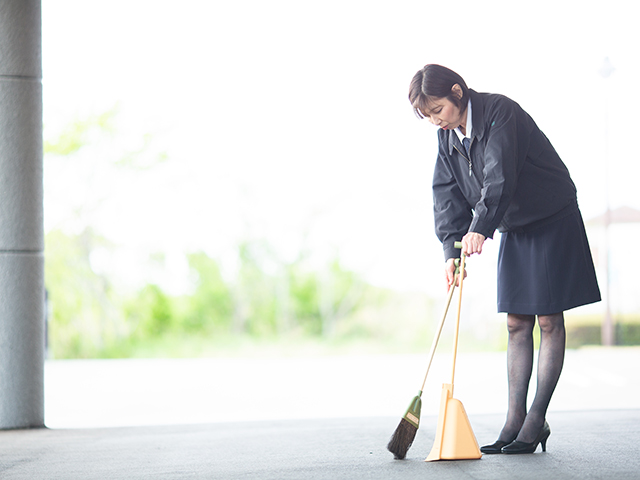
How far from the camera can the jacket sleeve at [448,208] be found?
2.11m

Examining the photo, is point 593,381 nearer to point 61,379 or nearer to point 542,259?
point 542,259

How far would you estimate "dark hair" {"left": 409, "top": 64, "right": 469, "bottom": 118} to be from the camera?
1.94 meters

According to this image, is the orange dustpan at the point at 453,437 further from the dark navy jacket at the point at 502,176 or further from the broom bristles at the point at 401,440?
the dark navy jacket at the point at 502,176

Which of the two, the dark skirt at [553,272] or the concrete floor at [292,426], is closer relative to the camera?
the concrete floor at [292,426]

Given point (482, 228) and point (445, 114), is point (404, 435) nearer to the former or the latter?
point (482, 228)

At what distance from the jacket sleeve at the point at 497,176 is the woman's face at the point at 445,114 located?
103mm

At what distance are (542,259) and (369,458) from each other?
0.78m

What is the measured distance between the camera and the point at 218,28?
26.3ft

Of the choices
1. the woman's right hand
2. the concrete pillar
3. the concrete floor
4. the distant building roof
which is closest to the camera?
the concrete floor

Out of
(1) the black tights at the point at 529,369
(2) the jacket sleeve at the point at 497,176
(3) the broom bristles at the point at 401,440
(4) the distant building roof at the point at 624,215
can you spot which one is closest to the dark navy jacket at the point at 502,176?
(2) the jacket sleeve at the point at 497,176

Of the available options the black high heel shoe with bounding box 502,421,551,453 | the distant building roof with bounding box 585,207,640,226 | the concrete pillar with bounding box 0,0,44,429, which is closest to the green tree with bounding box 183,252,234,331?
the distant building roof with bounding box 585,207,640,226

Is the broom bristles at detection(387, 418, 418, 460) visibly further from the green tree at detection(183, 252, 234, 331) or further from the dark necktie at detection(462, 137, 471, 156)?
the green tree at detection(183, 252, 234, 331)

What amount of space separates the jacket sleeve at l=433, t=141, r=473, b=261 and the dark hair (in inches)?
7.7

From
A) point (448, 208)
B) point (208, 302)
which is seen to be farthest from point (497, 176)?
point (208, 302)
